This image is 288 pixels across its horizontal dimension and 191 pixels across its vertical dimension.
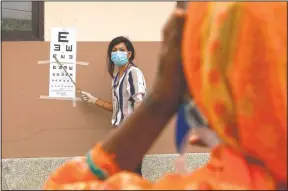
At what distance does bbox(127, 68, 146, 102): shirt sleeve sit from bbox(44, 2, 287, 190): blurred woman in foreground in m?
2.98

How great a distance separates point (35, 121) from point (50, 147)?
276 mm

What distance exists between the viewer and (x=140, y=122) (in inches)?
46.6

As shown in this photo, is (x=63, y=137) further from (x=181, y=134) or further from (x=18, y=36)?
(x=181, y=134)

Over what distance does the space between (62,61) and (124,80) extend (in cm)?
75

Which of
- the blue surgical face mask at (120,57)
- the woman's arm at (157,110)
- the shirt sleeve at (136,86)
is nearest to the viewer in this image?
the woman's arm at (157,110)

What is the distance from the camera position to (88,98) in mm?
4715

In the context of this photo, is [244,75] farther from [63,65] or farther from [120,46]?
[63,65]

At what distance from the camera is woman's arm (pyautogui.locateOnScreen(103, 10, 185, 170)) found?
115 cm

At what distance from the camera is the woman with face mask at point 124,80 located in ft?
13.9

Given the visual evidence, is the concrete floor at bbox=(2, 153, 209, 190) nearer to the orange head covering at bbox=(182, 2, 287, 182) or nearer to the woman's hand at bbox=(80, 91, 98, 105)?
the woman's hand at bbox=(80, 91, 98, 105)

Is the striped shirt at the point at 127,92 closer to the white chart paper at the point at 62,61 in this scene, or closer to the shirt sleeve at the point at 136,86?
the shirt sleeve at the point at 136,86

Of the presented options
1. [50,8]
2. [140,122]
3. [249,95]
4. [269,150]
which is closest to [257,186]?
[269,150]

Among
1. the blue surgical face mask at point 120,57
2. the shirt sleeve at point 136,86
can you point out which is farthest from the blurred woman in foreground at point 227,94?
the blue surgical face mask at point 120,57

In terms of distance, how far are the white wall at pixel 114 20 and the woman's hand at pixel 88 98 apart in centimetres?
49
